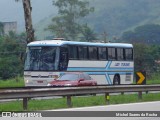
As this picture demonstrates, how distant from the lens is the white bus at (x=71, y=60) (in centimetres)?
3347

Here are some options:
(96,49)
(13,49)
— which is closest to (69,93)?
(96,49)

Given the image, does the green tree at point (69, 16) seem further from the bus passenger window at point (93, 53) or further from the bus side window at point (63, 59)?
the bus side window at point (63, 59)

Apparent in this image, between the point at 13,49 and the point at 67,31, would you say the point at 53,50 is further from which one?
the point at 67,31

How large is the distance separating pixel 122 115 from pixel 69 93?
210 inches

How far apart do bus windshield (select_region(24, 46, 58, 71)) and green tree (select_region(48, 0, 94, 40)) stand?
228ft

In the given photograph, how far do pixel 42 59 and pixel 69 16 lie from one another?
236ft

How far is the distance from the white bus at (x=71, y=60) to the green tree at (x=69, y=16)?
6454cm

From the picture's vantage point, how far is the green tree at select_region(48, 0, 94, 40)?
10450 cm

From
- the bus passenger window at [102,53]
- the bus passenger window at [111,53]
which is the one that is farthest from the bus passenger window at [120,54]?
the bus passenger window at [102,53]

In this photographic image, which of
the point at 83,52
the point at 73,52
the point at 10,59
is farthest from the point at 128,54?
the point at 10,59

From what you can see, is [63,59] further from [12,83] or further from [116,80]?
[12,83]

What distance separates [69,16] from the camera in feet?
345

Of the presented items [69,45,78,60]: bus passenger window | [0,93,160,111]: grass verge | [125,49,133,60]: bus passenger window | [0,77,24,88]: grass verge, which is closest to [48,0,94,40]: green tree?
[0,77,24,88]: grass verge

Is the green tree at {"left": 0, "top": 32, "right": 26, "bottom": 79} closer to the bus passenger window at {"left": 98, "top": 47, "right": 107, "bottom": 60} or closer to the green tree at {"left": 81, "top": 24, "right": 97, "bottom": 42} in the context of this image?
the bus passenger window at {"left": 98, "top": 47, "right": 107, "bottom": 60}
